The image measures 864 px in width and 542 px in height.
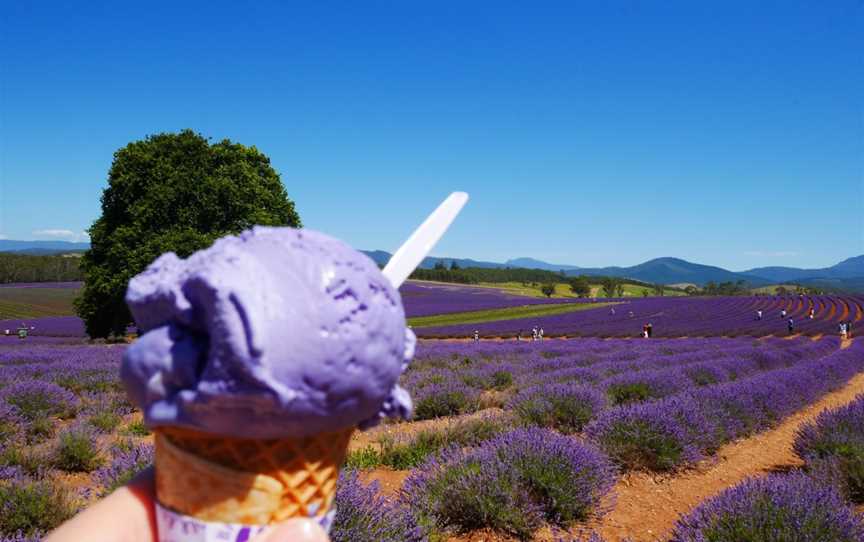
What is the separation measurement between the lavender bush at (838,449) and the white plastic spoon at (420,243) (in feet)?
15.5

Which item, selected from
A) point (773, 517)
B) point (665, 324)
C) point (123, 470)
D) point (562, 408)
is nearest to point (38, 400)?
point (123, 470)

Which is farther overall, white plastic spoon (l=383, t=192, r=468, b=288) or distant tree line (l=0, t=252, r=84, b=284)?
distant tree line (l=0, t=252, r=84, b=284)

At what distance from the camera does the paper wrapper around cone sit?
1135mm

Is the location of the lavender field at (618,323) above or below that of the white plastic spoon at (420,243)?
below

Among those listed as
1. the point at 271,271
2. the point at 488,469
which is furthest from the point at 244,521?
the point at 488,469

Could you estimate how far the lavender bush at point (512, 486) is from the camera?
406 cm

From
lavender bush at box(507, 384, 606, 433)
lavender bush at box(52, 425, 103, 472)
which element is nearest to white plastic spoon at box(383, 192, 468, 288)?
lavender bush at box(52, 425, 103, 472)

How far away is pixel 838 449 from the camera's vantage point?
555 centimetres

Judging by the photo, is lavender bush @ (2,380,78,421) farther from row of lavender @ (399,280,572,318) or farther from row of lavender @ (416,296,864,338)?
row of lavender @ (399,280,572,318)

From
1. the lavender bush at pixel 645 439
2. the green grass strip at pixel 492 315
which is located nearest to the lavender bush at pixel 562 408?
A: the lavender bush at pixel 645 439

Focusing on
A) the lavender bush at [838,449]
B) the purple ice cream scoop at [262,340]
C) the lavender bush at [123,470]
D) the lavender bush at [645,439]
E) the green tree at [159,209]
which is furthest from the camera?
the green tree at [159,209]

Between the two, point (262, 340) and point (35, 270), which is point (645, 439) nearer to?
point (262, 340)

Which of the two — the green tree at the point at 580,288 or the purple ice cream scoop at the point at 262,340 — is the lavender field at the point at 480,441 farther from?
the green tree at the point at 580,288

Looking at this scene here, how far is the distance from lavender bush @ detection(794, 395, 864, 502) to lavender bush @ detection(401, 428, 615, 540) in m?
2.04
